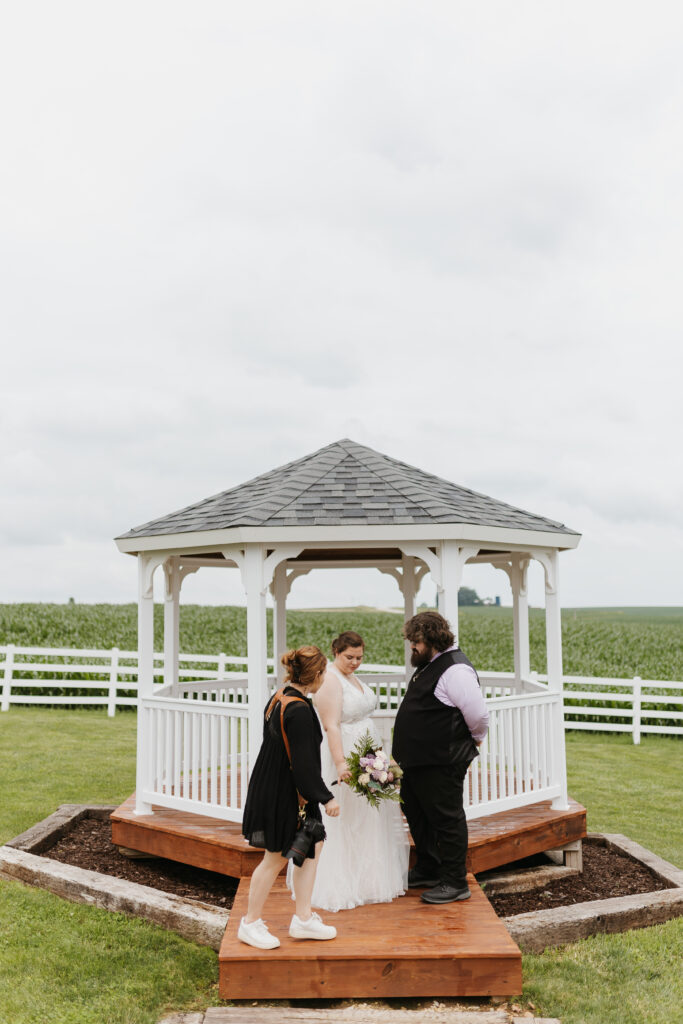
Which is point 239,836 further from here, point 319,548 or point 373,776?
point 319,548

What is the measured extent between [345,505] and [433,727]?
2.26m

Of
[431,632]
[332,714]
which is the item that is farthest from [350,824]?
[431,632]

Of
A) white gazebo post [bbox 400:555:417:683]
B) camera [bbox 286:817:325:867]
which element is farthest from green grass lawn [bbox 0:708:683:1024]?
white gazebo post [bbox 400:555:417:683]

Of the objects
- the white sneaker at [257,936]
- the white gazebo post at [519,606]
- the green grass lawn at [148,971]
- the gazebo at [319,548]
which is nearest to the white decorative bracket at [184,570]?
the gazebo at [319,548]

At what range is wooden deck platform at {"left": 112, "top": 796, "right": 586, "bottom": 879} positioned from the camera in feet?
22.5

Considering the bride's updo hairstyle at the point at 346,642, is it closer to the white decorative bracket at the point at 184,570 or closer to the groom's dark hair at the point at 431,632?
the groom's dark hair at the point at 431,632

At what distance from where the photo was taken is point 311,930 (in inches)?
201

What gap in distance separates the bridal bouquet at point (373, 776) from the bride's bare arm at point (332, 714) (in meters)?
0.08

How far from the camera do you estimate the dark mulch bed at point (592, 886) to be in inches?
278

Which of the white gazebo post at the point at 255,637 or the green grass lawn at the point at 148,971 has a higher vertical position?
the white gazebo post at the point at 255,637

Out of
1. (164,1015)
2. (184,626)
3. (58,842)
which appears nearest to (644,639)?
(184,626)

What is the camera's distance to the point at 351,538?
700 cm

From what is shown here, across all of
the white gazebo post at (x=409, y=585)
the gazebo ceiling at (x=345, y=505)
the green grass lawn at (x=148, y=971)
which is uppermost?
the gazebo ceiling at (x=345, y=505)

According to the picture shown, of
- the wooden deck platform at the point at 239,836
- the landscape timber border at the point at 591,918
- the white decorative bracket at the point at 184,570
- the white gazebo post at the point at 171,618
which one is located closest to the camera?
the landscape timber border at the point at 591,918
